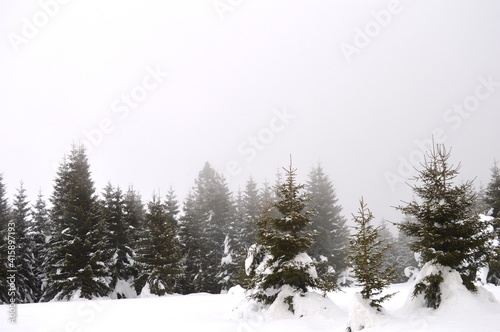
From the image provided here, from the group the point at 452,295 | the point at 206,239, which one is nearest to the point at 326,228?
the point at 206,239

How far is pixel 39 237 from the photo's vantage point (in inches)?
1387

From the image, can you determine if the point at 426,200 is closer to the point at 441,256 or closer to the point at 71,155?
the point at 441,256

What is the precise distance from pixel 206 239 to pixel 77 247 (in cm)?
1534

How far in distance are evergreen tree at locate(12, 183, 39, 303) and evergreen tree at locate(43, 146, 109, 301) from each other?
3.49m

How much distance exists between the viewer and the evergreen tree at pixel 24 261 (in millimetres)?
30891

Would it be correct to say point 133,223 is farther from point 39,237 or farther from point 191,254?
point 39,237

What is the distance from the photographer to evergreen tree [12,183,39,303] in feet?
101

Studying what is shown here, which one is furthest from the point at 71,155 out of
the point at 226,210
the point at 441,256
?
the point at 441,256

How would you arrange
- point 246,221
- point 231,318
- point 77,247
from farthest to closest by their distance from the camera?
1. point 246,221
2. point 77,247
3. point 231,318

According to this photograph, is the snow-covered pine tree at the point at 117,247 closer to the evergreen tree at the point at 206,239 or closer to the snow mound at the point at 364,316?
the evergreen tree at the point at 206,239

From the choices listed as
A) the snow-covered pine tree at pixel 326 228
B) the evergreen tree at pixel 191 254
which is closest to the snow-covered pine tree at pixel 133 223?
the evergreen tree at pixel 191 254

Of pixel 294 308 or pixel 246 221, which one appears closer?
pixel 294 308

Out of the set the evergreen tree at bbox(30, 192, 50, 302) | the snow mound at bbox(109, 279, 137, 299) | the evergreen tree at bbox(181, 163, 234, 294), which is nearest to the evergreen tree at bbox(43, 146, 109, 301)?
the snow mound at bbox(109, 279, 137, 299)

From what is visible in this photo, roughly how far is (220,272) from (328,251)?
37.3 feet
